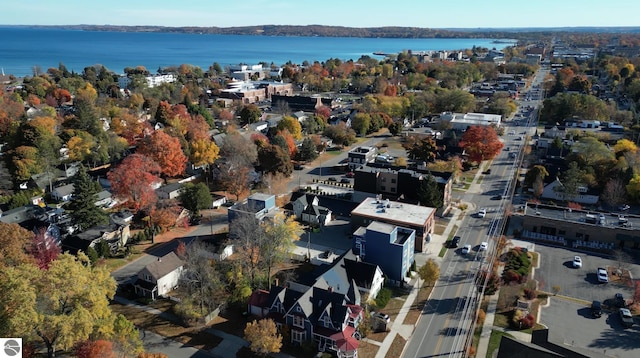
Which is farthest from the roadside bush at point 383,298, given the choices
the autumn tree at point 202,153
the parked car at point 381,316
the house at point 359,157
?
the autumn tree at point 202,153

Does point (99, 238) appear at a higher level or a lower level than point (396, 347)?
higher

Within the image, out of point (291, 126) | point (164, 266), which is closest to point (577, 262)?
point (164, 266)

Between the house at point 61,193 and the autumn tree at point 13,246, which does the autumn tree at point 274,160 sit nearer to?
the house at point 61,193

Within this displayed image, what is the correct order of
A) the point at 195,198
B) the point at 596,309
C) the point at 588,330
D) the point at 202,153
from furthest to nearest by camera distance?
the point at 202,153 < the point at 195,198 < the point at 596,309 < the point at 588,330

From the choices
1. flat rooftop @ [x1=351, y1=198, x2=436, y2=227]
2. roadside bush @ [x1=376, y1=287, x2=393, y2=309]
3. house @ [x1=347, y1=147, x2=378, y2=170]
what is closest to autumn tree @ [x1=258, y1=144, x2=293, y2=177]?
house @ [x1=347, y1=147, x2=378, y2=170]

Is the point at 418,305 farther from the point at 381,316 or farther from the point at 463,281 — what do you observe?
the point at 463,281

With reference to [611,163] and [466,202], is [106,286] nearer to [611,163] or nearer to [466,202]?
[466,202]

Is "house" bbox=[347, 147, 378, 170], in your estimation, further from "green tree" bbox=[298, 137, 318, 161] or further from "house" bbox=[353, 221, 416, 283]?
"house" bbox=[353, 221, 416, 283]

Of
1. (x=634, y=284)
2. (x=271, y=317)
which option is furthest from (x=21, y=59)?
(x=634, y=284)
